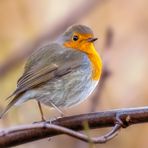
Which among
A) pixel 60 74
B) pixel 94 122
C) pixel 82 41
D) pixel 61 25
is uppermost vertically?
pixel 61 25

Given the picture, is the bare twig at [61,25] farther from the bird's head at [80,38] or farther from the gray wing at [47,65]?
the gray wing at [47,65]

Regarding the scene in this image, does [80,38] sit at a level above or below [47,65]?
above

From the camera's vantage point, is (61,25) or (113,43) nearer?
(61,25)

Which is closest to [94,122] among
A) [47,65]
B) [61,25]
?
[47,65]

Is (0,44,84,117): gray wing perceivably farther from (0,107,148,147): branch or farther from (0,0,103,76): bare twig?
(0,107,148,147): branch

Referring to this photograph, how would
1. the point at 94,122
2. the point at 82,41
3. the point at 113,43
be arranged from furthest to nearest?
the point at 113,43 < the point at 82,41 < the point at 94,122

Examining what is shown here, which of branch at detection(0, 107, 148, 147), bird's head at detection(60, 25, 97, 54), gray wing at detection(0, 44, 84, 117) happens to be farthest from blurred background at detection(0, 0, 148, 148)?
branch at detection(0, 107, 148, 147)

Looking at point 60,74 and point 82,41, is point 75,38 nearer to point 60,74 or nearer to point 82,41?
point 82,41

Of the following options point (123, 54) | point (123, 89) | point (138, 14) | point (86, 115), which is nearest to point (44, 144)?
point (123, 89)
